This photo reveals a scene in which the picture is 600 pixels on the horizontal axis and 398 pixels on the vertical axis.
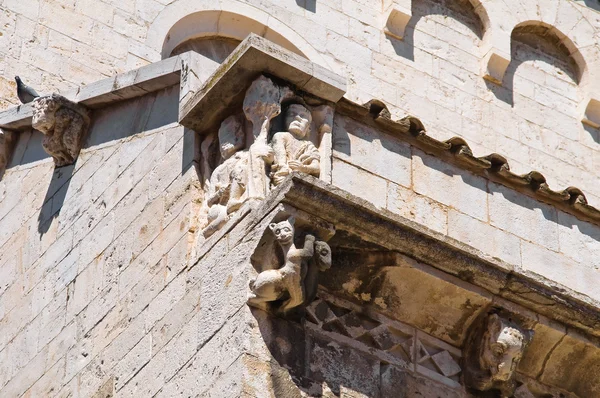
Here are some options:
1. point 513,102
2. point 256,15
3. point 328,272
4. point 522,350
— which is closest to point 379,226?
point 328,272

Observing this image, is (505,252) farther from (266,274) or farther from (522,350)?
(266,274)

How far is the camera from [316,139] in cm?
924

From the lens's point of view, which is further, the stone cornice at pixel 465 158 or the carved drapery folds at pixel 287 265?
the stone cornice at pixel 465 158

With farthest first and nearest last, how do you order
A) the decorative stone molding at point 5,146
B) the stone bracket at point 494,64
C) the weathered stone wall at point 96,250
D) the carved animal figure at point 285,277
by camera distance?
the stone bracket at point 494,64 → the decorative stone molding at point 5,146 → the weathered stone wall at point 96,250 → the carved animal figure at point 285,277

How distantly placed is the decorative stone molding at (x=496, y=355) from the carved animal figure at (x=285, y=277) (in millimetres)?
1207

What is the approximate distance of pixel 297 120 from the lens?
9.13m

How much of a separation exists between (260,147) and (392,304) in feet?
3.38

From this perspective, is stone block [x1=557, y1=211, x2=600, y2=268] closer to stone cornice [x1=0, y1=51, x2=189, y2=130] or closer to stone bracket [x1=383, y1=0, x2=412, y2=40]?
stone cornice [x1=0, y1=51, x2=189, y2=130]

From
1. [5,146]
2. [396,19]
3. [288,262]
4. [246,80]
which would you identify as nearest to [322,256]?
[288,262]

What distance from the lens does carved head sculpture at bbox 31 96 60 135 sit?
10375mm

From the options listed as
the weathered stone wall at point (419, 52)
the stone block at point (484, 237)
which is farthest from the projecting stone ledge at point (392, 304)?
the weathered stone wall at point (419, 52)

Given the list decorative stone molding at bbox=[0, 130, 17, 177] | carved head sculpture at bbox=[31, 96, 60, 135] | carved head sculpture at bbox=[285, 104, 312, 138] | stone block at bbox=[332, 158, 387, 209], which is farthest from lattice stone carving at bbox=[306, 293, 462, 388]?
decorative stone molding at bbox=[0, 130, 17, 177]

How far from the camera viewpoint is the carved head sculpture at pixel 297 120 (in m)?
9.10

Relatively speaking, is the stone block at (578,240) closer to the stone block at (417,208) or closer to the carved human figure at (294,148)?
the stone block at (417,208)
